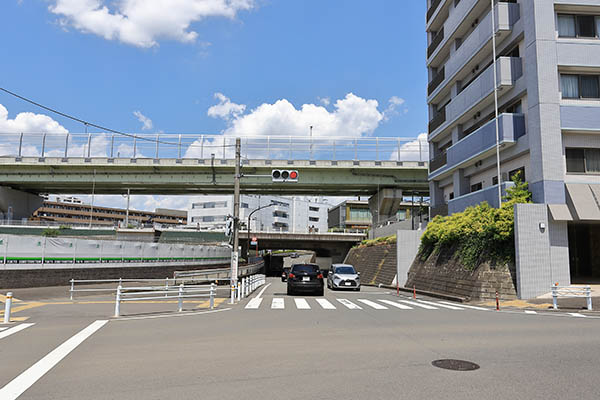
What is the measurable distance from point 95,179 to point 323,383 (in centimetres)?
5148

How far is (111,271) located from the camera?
2756 cm

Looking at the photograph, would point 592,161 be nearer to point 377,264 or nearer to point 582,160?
point 582,160

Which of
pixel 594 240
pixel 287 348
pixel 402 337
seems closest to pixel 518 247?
pixel 594 240

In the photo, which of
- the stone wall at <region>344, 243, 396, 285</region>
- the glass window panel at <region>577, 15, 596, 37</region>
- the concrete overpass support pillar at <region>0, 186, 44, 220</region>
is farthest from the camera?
the concrete overpass support pillar at <region>0, 186, 44, 220</region>

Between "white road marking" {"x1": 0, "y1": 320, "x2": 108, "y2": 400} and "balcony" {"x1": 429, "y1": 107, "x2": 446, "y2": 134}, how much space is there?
2922cm

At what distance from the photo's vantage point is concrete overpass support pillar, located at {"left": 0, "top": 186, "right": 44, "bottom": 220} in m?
55.6

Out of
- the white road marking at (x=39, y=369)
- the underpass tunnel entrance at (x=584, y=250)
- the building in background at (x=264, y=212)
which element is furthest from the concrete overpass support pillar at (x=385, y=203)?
the white road marking at (x=39, y=369)

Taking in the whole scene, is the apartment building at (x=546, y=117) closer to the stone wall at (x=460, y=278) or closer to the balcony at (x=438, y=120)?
the stone wall at (x=460, y=278)

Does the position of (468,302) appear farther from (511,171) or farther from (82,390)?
(82,390)

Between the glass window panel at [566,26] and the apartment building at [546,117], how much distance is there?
44mm

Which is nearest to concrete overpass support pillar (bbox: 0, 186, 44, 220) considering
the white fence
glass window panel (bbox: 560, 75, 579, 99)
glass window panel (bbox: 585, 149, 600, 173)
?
the white fence

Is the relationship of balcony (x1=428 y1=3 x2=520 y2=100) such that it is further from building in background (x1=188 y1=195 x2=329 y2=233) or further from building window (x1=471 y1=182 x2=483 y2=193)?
building in background (x1=188 y1=195 x2=329 y2=233)

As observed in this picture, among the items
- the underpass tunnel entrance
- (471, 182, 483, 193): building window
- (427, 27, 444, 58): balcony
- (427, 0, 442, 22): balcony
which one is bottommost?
the underpass tunnel entrance

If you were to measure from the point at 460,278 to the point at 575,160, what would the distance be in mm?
7957
